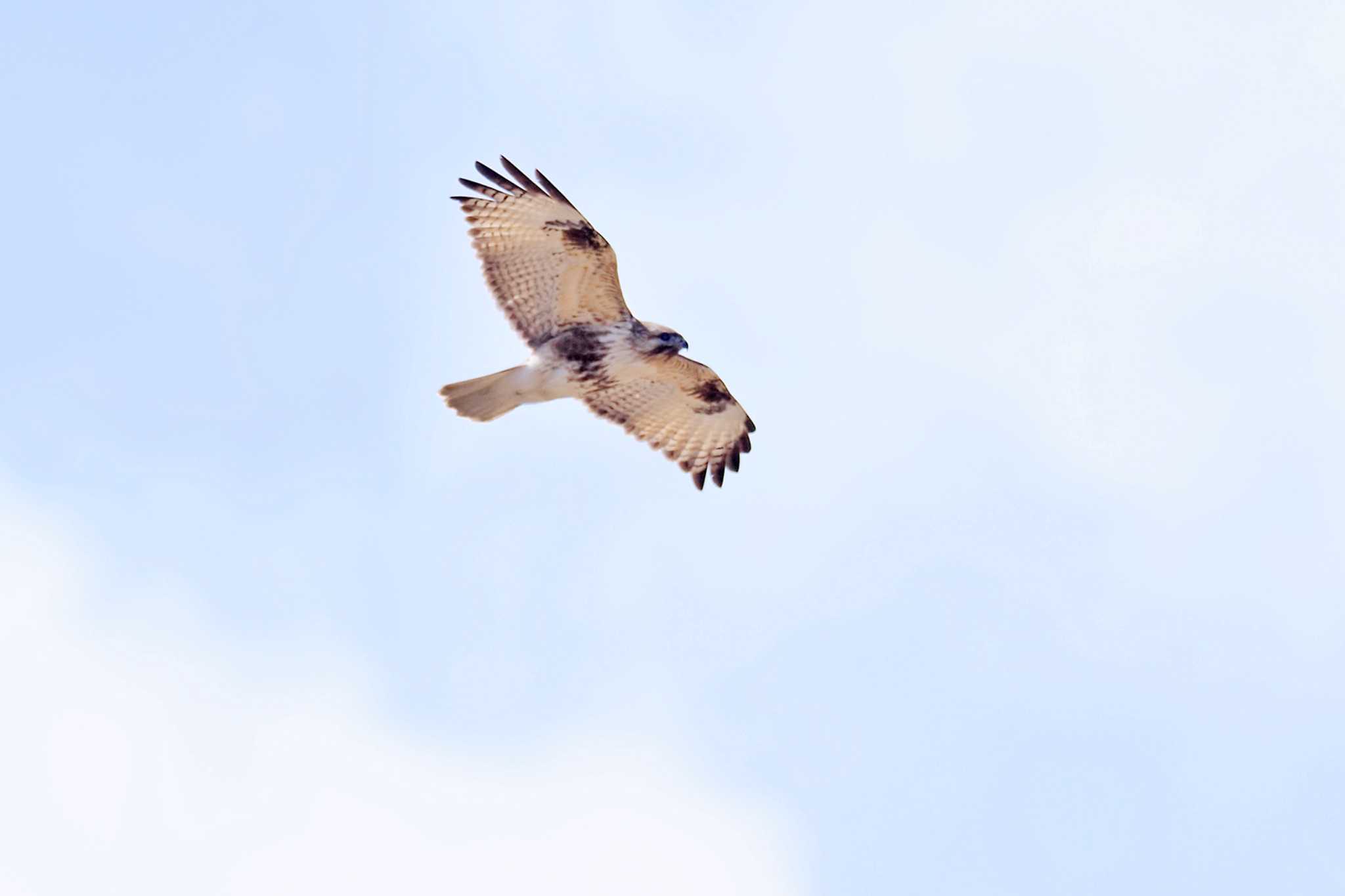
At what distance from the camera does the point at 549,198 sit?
11.9 meters

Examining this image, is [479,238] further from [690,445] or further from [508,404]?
[690,445]

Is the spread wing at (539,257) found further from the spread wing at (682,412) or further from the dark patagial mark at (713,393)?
the dark patagial mark at (713,393)

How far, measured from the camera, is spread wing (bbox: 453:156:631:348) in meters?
12.0

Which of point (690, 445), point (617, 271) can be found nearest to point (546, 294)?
point (617, 271)

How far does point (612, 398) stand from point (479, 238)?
1600 millimetres

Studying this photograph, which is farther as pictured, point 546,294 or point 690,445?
point 690,445

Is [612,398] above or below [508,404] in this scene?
above

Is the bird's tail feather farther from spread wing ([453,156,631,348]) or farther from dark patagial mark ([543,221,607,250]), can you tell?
dark patagial mark ([543,221,607,250])

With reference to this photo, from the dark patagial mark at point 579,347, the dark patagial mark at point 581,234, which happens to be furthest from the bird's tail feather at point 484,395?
the dark patagial mark at point 581,234

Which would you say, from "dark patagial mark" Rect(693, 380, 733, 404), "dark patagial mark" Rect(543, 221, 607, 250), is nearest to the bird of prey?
"dark patagial mark" Rect(543, 221, 607, 250)

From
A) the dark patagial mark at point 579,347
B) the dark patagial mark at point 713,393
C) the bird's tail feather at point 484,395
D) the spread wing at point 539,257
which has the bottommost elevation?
the bird's tail feather at point 484,395

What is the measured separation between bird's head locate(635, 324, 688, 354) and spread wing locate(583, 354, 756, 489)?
1.26 feet

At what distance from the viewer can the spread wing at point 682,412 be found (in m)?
12.8

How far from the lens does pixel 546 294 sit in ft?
40.2
